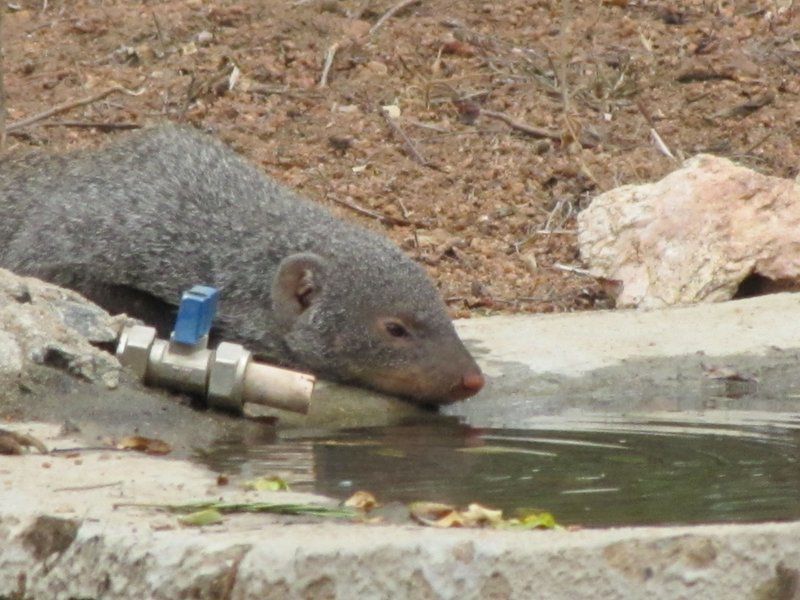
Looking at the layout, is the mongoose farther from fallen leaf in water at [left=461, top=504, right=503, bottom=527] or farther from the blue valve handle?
fallen leaf in water at [left=461, top=504, right=503, bottom=527]

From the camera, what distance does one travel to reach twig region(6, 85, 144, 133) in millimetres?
8953

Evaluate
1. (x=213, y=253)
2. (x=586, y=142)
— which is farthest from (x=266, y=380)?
(x=586, y=142)

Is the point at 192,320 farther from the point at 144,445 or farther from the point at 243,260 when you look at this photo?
the point at 243,260

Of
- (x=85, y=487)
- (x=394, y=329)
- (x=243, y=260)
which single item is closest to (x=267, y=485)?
(x=85, y=487)

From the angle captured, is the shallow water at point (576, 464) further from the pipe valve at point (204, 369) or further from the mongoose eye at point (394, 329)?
the mongoose eye at point (394, 329)

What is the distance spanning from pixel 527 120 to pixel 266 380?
4.56 m

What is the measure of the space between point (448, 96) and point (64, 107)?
2079mm

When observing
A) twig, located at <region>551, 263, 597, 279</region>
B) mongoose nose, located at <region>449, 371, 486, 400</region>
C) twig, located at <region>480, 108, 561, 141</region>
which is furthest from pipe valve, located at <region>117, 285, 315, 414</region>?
twig, located at <region>480, 108, 561, 141</region>

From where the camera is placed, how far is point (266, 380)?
5.20 m

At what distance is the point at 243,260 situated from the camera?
6.30 metres

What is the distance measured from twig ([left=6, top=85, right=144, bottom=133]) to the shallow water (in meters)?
4.11

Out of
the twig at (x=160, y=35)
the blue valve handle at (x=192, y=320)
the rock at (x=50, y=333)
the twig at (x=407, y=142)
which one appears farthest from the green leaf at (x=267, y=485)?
the twig at (x=160, y=35)

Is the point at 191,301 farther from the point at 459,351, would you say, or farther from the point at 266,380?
the point at 459,351

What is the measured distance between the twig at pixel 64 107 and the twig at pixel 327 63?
999 millimetres
